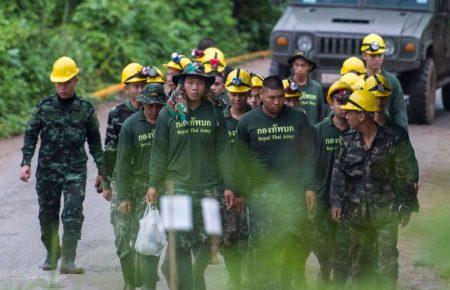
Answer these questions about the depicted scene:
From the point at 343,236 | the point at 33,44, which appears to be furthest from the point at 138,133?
the point at 33,44

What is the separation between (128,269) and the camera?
26.4ft

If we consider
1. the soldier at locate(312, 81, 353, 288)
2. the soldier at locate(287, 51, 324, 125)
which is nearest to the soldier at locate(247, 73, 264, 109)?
the soldier at locate(287, 51, 324, 125)

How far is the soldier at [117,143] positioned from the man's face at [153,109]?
1.44 feet

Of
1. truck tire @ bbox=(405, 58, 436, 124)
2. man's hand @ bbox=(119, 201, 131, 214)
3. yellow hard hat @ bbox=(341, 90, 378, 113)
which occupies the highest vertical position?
truck tire @ bbox=(405, 58, 436, 124)

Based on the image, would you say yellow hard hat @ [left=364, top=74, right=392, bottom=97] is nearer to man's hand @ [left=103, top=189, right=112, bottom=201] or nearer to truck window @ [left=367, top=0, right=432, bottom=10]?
man's hand @ [left=103, top=189, right=112, bottom=201]

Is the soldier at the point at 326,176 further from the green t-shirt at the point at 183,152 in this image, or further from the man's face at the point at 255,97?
the man's face at the point at 255,97

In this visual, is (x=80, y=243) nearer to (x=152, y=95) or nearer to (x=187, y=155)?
(x=152, y=95)

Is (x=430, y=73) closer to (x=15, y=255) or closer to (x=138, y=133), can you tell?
(x=15, y=255)

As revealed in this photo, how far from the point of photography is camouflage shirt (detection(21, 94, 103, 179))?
8953mm

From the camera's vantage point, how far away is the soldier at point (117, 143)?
798 centimetres

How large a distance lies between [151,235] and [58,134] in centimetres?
213

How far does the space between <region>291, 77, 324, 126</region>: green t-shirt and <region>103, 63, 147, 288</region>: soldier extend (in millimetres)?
1765

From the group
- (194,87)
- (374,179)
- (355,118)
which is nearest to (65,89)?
(194,87)

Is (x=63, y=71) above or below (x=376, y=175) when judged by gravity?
above
